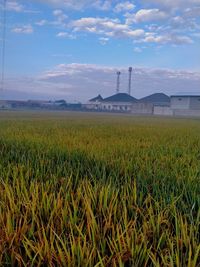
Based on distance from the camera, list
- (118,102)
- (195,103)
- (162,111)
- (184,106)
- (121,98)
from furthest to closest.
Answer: (121,98), (118,102), (162,111), (184,106), (195,103)

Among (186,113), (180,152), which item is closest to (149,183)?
(180,152)

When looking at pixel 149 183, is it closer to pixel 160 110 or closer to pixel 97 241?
pixel 97 241

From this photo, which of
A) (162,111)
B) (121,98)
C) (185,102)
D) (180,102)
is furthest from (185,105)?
(121,98)

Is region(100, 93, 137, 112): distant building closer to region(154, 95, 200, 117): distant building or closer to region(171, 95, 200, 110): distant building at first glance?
region(154, 95, 200, 117): distant building

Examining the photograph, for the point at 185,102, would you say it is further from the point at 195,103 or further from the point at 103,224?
the point at 103,224

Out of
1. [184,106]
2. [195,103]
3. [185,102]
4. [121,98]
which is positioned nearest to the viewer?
[195,103]

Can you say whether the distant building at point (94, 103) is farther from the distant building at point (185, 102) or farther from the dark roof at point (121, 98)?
the distant building at point (185, 102)

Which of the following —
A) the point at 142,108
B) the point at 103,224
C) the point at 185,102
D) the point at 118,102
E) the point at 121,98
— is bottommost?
the point at 103,224

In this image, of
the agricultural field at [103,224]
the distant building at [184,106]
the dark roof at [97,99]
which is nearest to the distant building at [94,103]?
the dark roof at [97,99]

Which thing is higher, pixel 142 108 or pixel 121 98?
pixel 121 98

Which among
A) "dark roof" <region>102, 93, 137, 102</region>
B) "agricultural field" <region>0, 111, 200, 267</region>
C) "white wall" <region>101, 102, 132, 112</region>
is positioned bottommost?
"agricultural field" <region>0, 111, 200, 267</region>

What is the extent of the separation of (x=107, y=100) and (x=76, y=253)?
8016cm

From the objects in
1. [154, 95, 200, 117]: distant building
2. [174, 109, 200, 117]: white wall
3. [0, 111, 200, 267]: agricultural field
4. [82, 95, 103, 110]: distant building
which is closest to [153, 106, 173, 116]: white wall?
[154, 95, 200, 117]: distant building

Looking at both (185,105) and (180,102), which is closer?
(185,105)
